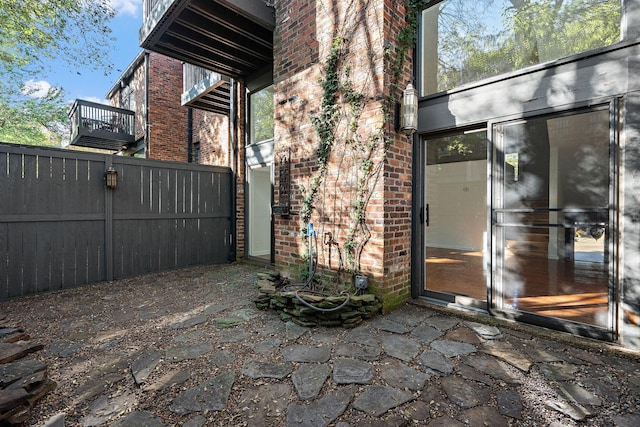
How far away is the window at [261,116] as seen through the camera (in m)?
5.62

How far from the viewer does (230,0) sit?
3590mm

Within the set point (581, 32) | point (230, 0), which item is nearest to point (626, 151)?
point (581, 32)

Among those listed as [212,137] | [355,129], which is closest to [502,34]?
[355,129]

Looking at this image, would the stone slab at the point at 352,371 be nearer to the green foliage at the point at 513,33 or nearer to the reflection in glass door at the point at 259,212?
the green foliage at the point at 513,33

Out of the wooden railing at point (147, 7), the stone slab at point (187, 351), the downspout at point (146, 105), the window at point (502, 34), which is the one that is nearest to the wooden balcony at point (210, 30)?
the wooden railing at point (147, 7)

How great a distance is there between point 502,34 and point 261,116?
13.6 ft

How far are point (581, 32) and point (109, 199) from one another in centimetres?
612

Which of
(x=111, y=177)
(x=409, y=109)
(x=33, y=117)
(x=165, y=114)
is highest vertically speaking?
(x=33, y=117)

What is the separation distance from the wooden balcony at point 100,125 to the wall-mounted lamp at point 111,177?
573 centimetres

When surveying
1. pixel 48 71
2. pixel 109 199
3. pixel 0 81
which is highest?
pixel 0 81

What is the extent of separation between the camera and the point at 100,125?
9.16 meters

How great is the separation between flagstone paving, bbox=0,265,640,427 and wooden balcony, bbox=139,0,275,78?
3.83 metres

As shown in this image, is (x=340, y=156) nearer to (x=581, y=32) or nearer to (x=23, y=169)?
(x=581, y=32)

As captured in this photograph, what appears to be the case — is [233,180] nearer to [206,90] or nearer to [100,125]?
[206,90]
